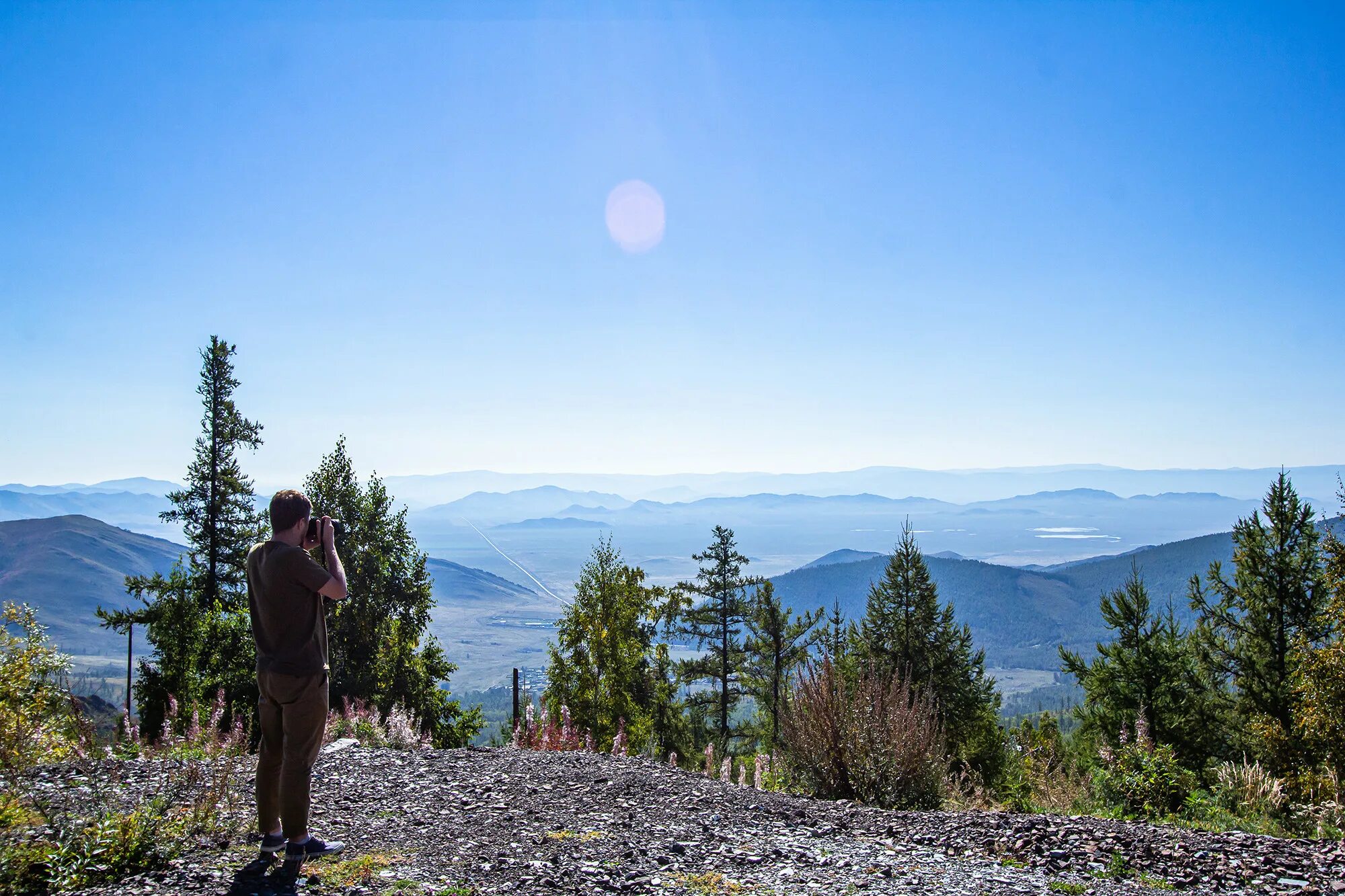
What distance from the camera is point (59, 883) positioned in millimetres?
3922

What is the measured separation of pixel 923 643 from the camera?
26.5 metres

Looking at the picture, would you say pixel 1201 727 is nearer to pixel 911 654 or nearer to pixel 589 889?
pixel 911 654

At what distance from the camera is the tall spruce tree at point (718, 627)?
28.8 m

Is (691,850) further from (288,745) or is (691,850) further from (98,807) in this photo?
(98,807)

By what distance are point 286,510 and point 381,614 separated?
68.0ft

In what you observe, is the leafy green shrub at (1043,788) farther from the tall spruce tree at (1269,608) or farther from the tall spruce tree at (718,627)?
the tall spruce tree at (718,627)

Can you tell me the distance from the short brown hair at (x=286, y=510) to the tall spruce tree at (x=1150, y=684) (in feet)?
86.5

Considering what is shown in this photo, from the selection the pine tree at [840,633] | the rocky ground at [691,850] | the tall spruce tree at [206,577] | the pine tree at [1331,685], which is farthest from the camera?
the pine tree at [840,633]

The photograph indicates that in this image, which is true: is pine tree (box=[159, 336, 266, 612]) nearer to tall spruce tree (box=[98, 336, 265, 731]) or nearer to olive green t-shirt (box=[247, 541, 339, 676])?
tall spruce tree (box=[98, 336, 265, 731])

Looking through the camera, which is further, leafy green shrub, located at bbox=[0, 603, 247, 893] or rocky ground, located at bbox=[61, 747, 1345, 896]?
rocky ground, located at bbox=[61, 747, 1345, 896]

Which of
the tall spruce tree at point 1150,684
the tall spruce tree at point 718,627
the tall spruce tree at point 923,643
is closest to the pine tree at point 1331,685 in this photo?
the tall spruce tree at point 1150,684

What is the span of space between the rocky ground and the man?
0.28 meters

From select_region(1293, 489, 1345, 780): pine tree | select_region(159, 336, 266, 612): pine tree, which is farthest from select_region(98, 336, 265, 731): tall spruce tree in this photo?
select_region(1293, 489, 1345, 780): pine tree

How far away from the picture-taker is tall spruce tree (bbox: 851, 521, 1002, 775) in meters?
25.7
